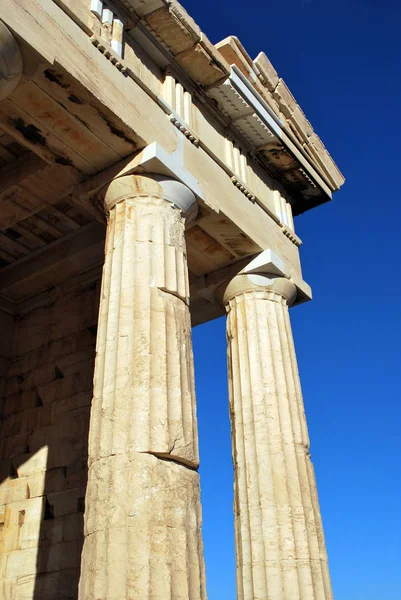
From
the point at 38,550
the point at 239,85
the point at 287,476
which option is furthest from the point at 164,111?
the point at 38,550

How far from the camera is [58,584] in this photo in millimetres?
9766

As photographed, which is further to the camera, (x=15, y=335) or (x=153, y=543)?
(x=15, y=335)

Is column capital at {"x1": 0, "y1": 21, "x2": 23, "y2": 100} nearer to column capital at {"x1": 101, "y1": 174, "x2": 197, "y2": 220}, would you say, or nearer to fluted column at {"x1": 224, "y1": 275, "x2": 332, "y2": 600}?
column capital at {"x1": 101, "y1": 174, "x2": 197, "y2": 220}

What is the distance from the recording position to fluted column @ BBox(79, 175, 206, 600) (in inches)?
237

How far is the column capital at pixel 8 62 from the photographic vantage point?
266 inches

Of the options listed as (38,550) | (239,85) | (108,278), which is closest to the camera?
(108,278)

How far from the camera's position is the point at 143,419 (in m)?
6.72

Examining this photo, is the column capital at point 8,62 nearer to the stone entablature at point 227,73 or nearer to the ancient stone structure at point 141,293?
the ancient stone structure at point 141,293

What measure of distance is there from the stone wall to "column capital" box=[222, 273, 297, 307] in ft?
8.66

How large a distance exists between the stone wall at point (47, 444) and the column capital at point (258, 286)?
264 centimetres

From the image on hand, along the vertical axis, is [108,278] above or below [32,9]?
below

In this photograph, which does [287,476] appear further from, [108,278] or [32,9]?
[32,9]

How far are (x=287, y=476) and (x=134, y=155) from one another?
5.38 m

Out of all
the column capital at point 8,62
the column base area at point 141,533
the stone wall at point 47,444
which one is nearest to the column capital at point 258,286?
the stone wall at point 47,444
